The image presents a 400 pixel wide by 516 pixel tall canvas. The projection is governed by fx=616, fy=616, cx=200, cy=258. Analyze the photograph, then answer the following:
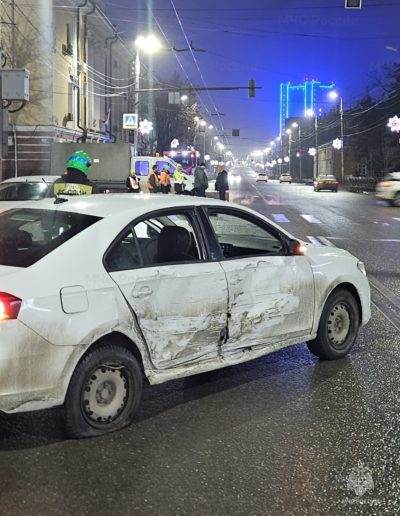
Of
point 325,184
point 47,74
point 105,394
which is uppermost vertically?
point 47,74

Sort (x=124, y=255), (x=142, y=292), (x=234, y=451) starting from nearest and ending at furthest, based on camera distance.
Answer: (x=234, y=451)
(x=142, y=292)
(x=124, y=255)

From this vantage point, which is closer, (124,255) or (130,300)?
(130,300)

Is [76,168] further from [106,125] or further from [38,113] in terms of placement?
[106,125]

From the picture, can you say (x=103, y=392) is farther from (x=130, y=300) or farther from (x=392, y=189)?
(x=392, y=189)

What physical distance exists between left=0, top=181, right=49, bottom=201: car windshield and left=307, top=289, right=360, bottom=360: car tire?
732 cm

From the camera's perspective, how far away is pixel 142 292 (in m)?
4.07

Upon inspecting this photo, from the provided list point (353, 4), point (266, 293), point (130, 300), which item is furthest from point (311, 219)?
point (130, 300)

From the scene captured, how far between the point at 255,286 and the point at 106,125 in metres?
40.1

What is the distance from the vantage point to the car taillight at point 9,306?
11.3 feet

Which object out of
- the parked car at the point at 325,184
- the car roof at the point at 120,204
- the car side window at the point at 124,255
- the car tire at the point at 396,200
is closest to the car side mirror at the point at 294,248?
the car roof at the point at 120,204

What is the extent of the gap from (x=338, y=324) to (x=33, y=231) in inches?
113

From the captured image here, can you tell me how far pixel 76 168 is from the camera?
7.84m

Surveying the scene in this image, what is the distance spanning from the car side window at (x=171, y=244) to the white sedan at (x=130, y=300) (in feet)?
0.03

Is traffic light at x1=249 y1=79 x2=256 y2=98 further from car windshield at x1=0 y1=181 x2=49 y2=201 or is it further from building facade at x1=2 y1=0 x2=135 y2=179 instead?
car windshield at x1=0 y1=181 x2=49 y2=201
